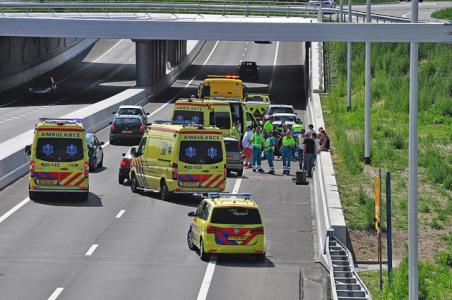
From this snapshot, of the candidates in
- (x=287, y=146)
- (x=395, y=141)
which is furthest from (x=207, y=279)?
(x=395, y=141)

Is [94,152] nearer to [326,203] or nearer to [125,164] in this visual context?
[125,164]

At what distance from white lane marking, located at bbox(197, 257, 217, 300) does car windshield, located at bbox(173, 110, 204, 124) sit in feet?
63.0

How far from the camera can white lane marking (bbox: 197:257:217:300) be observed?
26.2 metres

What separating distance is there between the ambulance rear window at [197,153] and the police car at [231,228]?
791 centimetres

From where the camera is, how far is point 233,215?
96.0 ft

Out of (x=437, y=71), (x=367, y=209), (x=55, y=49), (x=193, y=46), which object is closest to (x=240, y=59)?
(x=193, y=46)

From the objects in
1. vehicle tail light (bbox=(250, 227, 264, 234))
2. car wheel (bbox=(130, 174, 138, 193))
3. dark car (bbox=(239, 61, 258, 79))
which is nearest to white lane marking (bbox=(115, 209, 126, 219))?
car wheel (bbox=(130, 174, 138, 193))

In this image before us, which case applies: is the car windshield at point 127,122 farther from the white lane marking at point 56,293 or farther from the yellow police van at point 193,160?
the white lane marking at point 56,293

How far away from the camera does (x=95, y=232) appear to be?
109 feet

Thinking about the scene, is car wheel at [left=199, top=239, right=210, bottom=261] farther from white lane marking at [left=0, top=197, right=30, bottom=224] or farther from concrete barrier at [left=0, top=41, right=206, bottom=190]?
concrete barrier at [left=0, top=41, right=206, bottom=190]

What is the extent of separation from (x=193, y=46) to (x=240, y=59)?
6.99 meters

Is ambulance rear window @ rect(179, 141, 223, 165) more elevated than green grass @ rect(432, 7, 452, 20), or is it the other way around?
green grass @ rect(432, 7, 452, 20)

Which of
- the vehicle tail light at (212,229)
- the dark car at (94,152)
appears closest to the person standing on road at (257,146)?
the dark car at (94,152)

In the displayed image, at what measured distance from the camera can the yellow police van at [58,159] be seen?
37.5 m
